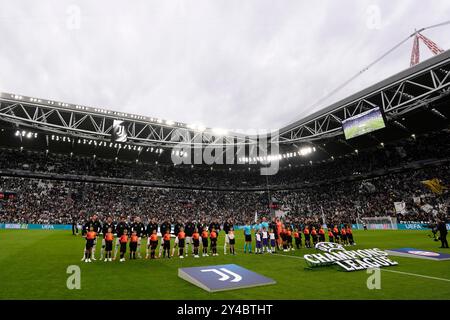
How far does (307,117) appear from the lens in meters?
35.8

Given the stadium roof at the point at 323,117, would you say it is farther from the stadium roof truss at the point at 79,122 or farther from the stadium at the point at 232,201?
the stadium at the point at 232,201

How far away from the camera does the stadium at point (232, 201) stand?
28.3 feet

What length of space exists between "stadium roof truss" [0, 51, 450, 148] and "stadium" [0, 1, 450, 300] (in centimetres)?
21

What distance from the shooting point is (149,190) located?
50.3 meters

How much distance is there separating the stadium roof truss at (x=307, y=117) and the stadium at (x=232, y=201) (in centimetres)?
21

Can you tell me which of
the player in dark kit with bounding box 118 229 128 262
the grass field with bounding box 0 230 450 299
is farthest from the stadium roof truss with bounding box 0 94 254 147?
the grass field with bounding box 0 230 450 299

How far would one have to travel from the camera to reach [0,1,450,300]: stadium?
863 cm

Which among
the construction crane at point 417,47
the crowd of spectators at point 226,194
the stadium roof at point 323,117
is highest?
the construction crane at point 417,47

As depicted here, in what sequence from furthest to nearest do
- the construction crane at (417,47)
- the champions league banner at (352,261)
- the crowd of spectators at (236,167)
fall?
the crowd of spectators at (236,167) → the construction crane at (417,47) → the champions league banner at (352,261)

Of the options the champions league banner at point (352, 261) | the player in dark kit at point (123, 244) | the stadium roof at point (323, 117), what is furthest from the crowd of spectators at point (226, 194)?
the player in dark kit at point (123, 244)

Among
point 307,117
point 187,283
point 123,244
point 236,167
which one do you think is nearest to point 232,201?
point 236,167

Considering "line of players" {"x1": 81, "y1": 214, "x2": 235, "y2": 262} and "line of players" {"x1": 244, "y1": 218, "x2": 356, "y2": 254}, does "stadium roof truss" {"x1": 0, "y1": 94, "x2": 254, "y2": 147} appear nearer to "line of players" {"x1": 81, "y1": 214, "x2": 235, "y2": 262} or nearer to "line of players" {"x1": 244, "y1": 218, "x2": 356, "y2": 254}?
"line of players" {"x1": 81, "y1": 214, "x2": 235, "y2": 262}

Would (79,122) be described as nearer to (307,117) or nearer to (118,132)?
(118,132)

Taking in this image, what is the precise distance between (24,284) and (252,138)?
35033mm
